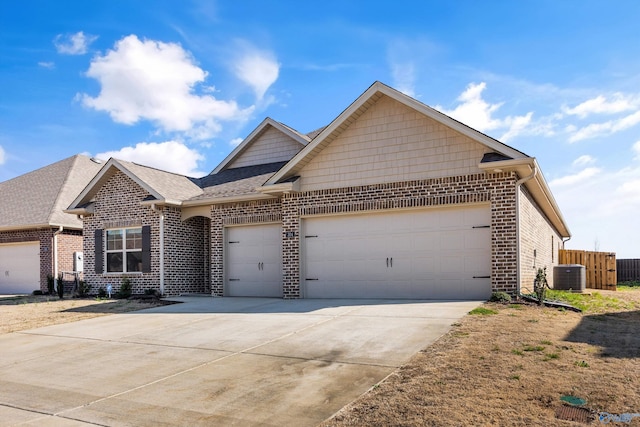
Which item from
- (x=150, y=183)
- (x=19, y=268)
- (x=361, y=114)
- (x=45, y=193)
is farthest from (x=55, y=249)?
(x=361, y=114)

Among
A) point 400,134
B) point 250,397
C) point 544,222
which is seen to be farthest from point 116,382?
point 544,222

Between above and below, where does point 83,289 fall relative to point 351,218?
below

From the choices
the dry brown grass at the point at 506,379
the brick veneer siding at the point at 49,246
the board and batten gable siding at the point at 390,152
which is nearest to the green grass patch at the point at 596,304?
the dry brown grass at the point at 506,379

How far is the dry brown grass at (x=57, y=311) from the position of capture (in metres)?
12.0

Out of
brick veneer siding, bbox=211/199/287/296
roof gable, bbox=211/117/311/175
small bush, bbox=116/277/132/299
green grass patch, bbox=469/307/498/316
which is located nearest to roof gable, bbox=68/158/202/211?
brick veneer siding, bbox=211/199/287/296

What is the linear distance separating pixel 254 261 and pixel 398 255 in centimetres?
498

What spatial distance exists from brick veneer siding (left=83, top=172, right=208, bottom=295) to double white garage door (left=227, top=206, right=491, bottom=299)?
12.6 feet

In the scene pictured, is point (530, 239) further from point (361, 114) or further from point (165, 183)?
point (165, 183)

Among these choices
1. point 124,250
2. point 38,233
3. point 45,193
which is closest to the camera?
point 124,250

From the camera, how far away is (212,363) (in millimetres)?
7324

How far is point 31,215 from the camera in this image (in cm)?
2195

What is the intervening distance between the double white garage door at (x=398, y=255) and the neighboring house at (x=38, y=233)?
36.0 ft

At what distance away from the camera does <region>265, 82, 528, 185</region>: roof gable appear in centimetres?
1207

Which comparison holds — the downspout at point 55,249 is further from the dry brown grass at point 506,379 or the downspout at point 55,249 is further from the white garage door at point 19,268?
the dry brown grass at point 506,379
